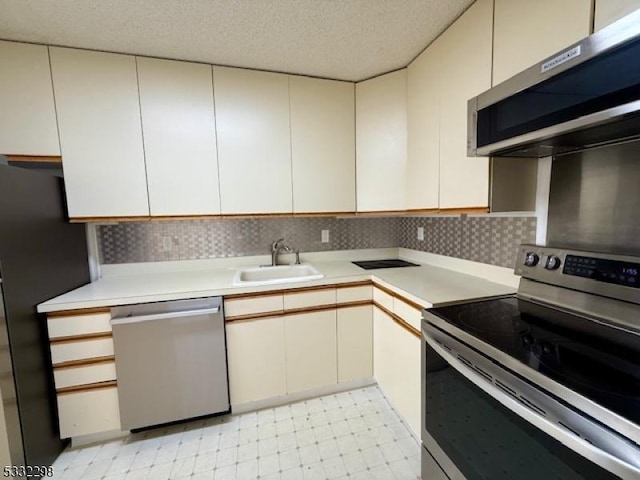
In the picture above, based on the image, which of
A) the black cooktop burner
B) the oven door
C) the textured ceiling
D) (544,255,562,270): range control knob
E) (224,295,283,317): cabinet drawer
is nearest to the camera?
the oven door

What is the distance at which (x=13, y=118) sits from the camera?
1.55 metres

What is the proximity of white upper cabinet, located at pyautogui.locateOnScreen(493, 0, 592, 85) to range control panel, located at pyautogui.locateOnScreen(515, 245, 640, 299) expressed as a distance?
75 cm

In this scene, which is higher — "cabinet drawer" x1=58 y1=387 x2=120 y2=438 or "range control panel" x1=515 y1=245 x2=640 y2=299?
"range control panel" x1=515 y1=245 x2=640 y2=299

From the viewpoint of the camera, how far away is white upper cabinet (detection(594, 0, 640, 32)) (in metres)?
0.78

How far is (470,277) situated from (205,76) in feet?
6.97

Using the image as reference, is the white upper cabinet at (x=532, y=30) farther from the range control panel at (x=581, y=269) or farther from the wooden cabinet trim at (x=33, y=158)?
the wooden cabinet trim at (x=33, y=158)

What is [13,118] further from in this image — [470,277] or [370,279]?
[470,277]

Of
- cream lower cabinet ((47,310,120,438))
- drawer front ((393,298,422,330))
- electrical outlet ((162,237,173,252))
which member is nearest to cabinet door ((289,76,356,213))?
drawer front ((393,298,422,330))

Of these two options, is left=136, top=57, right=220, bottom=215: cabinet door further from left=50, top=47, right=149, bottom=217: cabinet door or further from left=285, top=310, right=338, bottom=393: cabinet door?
left=285, top=310, right=338, bottom=393: cabinet door

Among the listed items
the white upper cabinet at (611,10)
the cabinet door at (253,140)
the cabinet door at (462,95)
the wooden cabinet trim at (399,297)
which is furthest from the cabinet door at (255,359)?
the white upper cabinet at (611,10)

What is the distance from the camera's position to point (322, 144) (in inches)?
82.4

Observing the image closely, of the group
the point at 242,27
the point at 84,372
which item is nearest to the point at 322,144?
the point at 242,27

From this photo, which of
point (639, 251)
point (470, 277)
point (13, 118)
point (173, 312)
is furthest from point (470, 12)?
point (13, 118)

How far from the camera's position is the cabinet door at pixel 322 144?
6.66 ft
